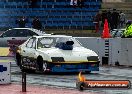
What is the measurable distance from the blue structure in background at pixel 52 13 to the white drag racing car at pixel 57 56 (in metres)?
23.3

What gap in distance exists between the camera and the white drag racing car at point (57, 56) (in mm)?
16766

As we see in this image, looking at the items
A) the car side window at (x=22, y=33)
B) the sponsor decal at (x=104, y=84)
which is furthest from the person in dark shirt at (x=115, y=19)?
the sponsor decal at (x=104, y=84)

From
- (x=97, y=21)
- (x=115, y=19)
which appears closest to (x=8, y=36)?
(x=115, y=19)

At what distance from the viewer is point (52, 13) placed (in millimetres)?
42688

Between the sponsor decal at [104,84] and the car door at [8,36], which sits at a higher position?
the sponsor decal at [104,84]

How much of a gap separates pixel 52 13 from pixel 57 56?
26092 mm

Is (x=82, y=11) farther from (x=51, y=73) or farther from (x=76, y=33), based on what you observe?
(x=51, y=73)

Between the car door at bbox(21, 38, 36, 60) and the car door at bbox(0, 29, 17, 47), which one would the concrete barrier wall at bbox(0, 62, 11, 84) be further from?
the car door at bbox(0, 29, 17, 47)

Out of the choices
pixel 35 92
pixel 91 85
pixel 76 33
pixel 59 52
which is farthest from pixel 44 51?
pixel 76 33

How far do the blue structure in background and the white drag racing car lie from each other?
23259mm

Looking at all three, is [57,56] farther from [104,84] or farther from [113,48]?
[104,84]

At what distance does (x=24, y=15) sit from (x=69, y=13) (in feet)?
12.0

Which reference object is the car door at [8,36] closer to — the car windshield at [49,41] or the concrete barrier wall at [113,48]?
the concrete barrier wall at [113,48]

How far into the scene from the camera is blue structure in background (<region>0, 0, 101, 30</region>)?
41.8 m
